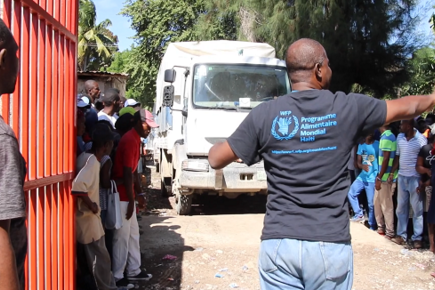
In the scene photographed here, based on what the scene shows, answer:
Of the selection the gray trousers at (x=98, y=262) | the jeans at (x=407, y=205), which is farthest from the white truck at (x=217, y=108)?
the gray trousers at (x=98, y=262)

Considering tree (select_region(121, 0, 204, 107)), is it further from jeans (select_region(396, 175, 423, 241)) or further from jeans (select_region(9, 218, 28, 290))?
jeans (select_region(9, 218, 28, 290))

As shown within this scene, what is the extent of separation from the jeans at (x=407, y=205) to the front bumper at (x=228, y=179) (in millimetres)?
2203

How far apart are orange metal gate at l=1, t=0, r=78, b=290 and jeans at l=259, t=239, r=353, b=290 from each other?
4.28 feet

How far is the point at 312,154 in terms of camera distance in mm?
2170

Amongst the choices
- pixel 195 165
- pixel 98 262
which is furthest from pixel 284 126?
pixel 195 165

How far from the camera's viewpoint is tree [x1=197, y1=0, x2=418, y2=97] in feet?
40.5

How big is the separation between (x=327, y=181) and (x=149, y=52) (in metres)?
25.0

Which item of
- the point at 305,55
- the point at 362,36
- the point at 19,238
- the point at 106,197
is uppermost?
the point at 362,36

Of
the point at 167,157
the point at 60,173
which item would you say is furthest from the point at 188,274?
the point at 167,157

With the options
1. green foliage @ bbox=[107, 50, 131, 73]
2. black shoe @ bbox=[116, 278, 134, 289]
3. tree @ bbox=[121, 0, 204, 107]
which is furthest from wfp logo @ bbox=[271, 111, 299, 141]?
green foliage @ bbox=[107, 50, 131, 73]

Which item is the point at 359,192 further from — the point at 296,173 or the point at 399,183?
the point at 296,173

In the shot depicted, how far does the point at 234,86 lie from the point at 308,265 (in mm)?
6510

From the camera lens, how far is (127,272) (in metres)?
5.14

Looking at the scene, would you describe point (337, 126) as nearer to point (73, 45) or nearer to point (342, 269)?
point (342, 269)
